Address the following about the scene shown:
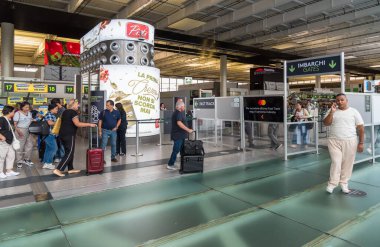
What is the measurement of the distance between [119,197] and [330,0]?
10468mm

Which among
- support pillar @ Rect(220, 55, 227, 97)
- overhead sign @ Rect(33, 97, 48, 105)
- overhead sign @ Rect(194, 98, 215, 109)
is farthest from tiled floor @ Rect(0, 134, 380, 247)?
support pillar @ Rect(220, 55, 227, 97)

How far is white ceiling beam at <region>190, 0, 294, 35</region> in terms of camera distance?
32.8 feet

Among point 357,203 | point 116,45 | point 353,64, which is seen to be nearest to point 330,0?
point 116,45

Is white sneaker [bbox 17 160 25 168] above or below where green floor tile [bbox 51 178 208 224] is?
above

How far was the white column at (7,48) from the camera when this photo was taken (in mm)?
10334

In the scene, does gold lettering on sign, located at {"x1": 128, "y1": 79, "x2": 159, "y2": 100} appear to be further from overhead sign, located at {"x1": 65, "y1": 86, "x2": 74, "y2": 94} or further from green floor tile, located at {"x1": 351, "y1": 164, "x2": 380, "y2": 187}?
green floor tile, located at {"x1": 351, "y1": 164, "x2": 380, "y2": 187}

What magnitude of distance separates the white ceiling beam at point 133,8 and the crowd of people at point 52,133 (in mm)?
4795

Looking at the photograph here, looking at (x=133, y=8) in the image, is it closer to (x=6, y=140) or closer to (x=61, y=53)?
(x=61, y=53)

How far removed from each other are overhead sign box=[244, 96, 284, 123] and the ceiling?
4.67 m

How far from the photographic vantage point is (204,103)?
9227 mm

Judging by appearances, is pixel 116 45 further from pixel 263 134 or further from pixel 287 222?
pixel 287 222

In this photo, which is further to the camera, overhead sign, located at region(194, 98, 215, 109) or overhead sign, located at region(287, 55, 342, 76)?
overhead sign, located at region(194, 98, 215, 109)

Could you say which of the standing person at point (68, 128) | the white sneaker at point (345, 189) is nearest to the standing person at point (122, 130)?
the standing person at point (68, 128)

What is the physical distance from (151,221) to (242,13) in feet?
34.1
